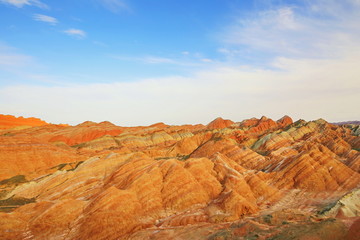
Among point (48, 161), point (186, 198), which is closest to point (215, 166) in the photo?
point (186, 198)

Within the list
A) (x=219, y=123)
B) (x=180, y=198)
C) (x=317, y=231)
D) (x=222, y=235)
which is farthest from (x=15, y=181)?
(x=219, y=123)

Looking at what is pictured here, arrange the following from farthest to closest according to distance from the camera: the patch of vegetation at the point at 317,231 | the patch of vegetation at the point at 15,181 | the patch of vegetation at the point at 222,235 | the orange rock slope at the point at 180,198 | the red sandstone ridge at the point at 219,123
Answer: the red sandstone ridge at the point at 219,123 → the patch of vegetation at the point at 15,181 → the orange rock slope at the point at 180,198 → the patch of vegetation at the point at 222,235 → the patch of vegetation at the point at 317,231

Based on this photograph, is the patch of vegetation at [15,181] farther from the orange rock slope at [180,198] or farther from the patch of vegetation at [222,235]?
the patch of vegetation at [222,235]

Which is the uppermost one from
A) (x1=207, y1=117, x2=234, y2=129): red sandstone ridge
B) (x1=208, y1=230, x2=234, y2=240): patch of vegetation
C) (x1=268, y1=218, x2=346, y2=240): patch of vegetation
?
(x1=207, y1=117, x2=234, y2=129): red sandstone ridge

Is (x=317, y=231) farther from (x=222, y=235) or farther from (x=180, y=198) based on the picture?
(x=180, y=198)

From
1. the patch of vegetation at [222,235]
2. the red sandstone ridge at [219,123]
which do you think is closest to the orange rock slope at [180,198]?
the patch of vegetation at [222,235]

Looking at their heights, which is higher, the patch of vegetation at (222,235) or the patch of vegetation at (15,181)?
the patch of vegetation at (222,235)

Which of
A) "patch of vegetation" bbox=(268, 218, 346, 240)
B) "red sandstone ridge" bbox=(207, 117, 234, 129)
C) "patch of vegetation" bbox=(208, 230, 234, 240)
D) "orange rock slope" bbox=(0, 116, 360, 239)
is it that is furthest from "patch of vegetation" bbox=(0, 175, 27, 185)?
"red sandstone ridge" bbox=(207, 117, 234, 129)

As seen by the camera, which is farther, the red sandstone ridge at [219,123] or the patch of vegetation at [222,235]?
the red sandstone ridge at [219,123]

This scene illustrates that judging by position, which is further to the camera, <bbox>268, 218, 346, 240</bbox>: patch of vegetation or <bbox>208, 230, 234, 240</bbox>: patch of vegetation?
<bbox>208, 230, 234, 240</bbox>: patch of vegetation

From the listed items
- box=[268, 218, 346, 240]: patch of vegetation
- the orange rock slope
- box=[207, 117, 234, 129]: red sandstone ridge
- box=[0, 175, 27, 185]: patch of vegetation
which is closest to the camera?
box=[268, 218, 346, 240]: patch of vegetation

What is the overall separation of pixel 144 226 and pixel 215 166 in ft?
57.5

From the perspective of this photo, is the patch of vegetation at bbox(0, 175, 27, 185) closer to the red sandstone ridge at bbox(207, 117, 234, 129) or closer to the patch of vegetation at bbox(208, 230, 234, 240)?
the patch of vegetation at bbox(208, 230, 234, 240)

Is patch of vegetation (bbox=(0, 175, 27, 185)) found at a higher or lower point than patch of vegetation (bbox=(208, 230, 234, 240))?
lower
